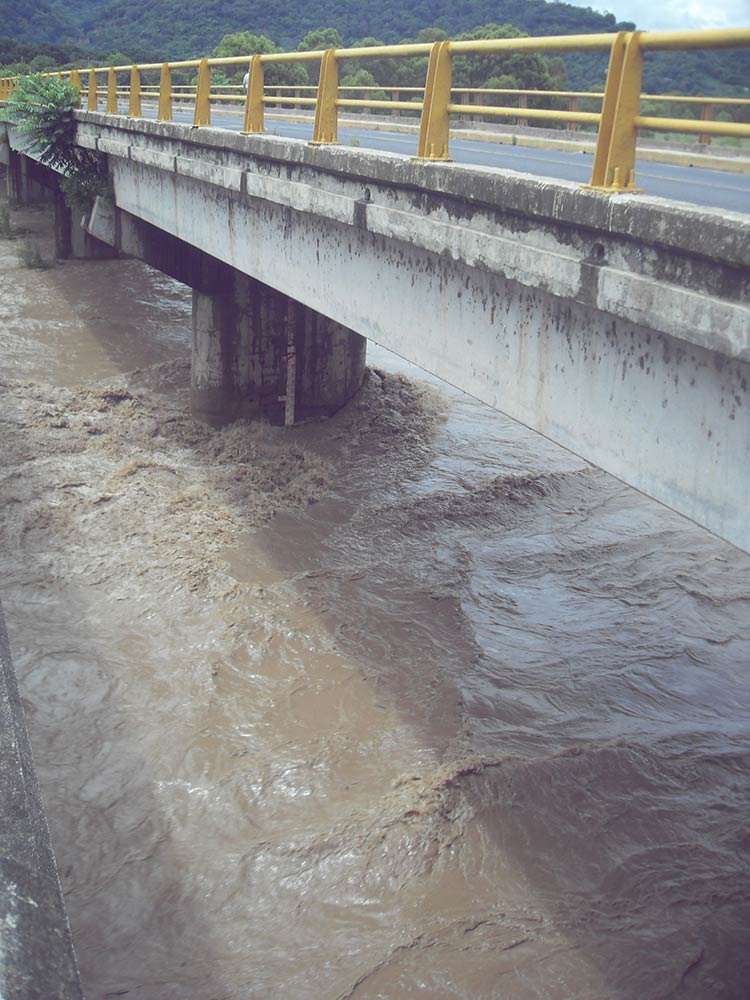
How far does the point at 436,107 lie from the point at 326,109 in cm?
200

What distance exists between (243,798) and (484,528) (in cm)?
585

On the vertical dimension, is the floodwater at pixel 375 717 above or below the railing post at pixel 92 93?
below

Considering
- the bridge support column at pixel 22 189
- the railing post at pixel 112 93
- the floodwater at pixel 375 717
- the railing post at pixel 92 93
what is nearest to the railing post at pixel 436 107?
the floodwater at pixel 375 717

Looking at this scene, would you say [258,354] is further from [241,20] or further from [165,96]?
[241,20]

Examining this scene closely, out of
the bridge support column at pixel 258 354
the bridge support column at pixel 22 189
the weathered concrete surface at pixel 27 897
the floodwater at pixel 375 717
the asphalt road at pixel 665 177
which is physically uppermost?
the asphalt road at pixel 665 177

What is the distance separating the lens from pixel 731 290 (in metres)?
4.04

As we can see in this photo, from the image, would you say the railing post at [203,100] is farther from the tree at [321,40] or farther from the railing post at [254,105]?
the tree at [321,40]

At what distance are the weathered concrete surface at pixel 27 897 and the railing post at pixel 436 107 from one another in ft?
14.8

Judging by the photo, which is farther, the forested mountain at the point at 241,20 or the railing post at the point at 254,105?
the forested mountain at the point at 241,20

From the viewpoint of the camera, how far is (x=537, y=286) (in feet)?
17.1

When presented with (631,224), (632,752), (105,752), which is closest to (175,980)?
(105,752)

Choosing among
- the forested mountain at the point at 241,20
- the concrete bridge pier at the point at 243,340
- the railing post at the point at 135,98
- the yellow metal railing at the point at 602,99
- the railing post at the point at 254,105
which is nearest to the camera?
the yellow metal railing at the point at 602,99

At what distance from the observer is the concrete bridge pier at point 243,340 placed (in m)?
14.7

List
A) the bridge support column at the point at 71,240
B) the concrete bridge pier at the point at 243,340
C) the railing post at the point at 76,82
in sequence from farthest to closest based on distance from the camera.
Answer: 1. the bridge support column at the point at 71,240
2. the railing post at the point at 76,82
3. the concrete bridge pier at the point at 243,340
